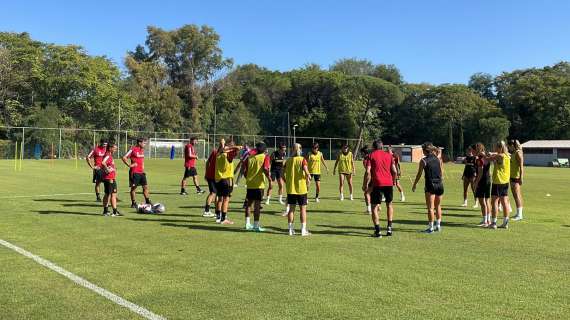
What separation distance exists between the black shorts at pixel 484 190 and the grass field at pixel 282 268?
0.89 meters

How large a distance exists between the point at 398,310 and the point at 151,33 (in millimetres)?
90305

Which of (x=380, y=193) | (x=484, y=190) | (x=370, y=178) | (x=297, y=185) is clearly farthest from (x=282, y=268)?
(x=484, y=190)

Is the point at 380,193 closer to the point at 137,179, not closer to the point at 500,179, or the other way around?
the point at 500,179

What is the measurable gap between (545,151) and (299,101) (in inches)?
1681

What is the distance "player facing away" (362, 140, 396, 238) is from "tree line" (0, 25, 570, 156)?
66.3 m

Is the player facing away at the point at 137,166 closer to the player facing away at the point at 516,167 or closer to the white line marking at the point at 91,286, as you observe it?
the white line marking at the point at 91,286

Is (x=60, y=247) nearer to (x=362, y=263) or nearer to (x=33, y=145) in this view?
(x=362, y=263)

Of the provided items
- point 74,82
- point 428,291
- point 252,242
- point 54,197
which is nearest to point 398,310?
point 428,291

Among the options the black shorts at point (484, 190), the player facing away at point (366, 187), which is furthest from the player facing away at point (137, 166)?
the black shorts at point (484, 190)

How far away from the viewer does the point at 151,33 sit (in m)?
89.5

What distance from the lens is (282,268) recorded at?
762 cm

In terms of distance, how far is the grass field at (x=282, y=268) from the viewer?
5773mm

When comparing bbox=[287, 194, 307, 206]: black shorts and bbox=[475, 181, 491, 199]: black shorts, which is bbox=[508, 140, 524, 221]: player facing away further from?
bbox=[287, 194, 307, 206]: black shorts

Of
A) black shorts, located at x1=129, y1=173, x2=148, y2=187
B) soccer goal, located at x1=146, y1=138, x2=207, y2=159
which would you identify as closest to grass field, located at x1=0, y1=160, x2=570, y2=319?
black shorts, located at x1=129, y1=173, x2=148, y2=187
